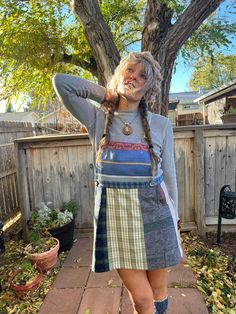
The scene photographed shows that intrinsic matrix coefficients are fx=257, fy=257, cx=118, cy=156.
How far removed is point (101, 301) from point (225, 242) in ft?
5.98

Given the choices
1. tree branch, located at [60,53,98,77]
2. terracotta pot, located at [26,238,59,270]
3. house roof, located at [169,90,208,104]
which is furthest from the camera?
house roof, located at [169,90,208,104]

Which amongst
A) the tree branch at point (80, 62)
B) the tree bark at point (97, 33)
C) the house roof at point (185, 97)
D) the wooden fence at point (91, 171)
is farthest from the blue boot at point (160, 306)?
the house roof at point (185, 97)

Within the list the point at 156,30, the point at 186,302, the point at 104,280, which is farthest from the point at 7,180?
the point at 186,302

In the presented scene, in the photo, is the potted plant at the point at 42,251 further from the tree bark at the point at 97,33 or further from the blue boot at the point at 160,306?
the tree bark at the point at 97,33

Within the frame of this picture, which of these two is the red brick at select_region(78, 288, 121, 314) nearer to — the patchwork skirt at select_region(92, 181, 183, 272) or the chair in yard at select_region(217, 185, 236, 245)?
the patchwork skirt at select_region(92, 181, 183, 272)

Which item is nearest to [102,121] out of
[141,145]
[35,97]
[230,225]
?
[141,145]

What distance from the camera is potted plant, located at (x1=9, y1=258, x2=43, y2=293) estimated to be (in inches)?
88.5

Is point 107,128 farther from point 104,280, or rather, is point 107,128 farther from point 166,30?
point 166,30

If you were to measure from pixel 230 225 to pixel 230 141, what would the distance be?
3.63ft

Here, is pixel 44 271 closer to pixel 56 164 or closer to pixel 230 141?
pixel 56 164

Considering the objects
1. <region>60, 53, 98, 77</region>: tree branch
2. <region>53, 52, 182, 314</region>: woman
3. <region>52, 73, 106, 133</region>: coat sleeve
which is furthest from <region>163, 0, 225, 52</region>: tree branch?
<region>52, 73, 106, 133</region>: coat sleeve

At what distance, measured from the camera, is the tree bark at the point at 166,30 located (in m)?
3.16

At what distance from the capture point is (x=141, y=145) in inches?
50.4

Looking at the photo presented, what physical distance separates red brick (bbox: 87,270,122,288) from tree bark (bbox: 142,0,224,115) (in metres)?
1.98
